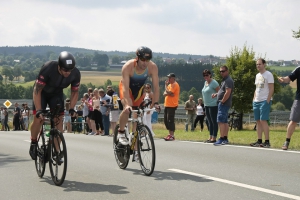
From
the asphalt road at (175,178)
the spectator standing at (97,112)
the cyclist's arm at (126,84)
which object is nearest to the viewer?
the asphalt road at (175,178)

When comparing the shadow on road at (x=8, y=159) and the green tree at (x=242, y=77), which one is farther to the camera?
the green tree at (x=242, y=77)

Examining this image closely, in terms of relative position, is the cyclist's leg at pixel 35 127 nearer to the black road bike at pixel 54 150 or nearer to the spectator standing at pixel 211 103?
the black road bike at pixel 54 150

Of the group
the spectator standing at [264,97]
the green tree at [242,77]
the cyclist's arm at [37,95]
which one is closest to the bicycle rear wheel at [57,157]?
the cyclist's arm at [37,95]

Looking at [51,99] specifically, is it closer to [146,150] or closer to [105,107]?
[146,150]

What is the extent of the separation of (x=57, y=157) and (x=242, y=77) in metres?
35.0

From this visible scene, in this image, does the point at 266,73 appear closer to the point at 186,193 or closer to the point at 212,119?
the point at 212,119

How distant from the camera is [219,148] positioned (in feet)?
40.4

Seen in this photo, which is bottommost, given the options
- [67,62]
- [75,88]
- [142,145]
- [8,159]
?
[8,159]

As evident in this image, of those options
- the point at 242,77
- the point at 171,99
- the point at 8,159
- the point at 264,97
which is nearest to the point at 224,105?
the point at 264,97

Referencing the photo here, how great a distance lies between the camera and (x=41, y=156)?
330 inches

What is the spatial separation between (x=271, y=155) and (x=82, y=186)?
4.43 meters

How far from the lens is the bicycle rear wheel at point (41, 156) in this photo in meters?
8.28

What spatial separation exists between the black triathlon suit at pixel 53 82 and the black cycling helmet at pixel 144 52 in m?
1.07

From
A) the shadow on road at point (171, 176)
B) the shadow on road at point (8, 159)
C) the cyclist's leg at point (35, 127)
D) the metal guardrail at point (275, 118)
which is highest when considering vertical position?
the cyclist's leg at point (35, 127)
